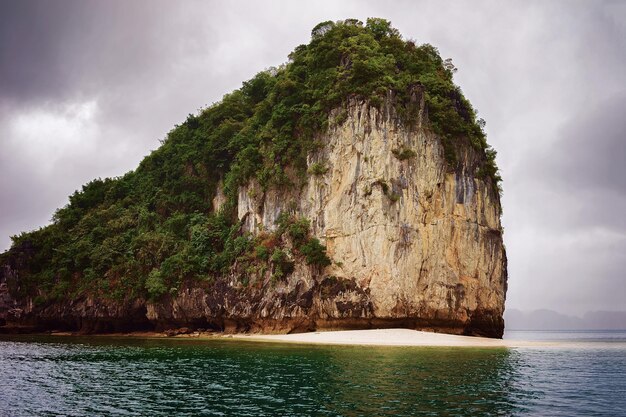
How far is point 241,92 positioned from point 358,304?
33.1m

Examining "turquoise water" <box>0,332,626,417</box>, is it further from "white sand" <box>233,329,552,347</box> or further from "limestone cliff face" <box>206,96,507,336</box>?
"limestone cliff face" <box>206,96,507,336</box>

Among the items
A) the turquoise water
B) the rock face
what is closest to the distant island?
the rock face

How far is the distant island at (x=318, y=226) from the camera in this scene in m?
41.2

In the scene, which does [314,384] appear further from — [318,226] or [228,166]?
[228,166]

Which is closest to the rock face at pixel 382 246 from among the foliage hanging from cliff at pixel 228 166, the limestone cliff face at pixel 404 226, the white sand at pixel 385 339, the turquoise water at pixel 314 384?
the limestone cliff face at pixel 404 226

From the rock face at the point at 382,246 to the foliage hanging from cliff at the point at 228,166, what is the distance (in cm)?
123

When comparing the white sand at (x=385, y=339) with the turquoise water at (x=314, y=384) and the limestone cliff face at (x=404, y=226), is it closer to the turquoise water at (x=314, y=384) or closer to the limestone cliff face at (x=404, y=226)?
the limestone cliff face at (x=404, y=226)

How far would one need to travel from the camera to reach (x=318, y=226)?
144 ft

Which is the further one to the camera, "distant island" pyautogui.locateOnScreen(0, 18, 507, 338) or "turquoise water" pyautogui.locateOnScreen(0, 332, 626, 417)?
"distant island" pyautogui.locateOnScreen(0, 18, 507, 338)

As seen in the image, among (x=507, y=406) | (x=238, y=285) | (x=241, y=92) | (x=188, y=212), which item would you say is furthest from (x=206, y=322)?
(x=507, y=406)

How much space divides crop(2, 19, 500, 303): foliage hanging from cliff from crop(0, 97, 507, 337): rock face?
123 centimetres

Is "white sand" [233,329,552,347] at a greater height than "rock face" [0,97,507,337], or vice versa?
"rock face" [0,97,507,337]

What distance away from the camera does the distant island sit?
41.2 m

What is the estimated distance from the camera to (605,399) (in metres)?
15.1
